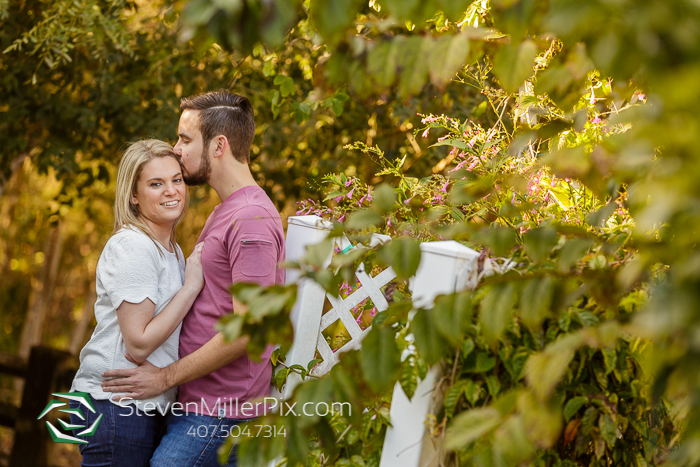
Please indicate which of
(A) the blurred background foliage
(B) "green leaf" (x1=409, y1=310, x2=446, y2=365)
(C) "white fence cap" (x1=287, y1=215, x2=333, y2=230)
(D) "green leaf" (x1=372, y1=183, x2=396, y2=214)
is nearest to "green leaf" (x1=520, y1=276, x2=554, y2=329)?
(A) the blurred background foliage

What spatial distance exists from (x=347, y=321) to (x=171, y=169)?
0.87 metres

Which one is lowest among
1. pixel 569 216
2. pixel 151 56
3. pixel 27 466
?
pixel 27 466

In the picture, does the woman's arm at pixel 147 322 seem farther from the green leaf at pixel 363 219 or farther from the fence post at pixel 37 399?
the fence post at pixel 37 399

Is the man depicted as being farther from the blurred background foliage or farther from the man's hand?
the blurred background foliage

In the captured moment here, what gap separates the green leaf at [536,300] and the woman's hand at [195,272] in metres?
1.27

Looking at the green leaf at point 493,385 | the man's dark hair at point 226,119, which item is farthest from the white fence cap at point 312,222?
the green leaf at point 493,385

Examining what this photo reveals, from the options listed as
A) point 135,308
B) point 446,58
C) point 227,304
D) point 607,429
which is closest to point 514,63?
point 446,58

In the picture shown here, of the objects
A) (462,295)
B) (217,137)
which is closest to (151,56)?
(217,137)

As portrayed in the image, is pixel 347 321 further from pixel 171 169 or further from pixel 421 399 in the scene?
pixel 171 169

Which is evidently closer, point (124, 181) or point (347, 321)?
point (347, 321)

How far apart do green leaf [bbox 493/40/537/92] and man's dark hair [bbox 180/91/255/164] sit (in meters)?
1.42

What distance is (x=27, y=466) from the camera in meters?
3.95

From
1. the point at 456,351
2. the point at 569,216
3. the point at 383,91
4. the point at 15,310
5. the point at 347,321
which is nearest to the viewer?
the point at 383,91

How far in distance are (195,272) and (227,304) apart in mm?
158
